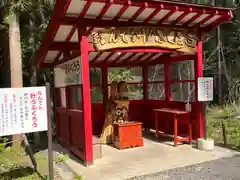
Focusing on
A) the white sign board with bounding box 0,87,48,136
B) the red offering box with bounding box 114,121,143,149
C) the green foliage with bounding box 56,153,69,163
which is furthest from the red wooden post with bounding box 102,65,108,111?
the white sign board with bounding box 0,87,48,136

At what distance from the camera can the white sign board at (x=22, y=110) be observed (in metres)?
4.19

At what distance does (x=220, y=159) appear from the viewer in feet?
19.1

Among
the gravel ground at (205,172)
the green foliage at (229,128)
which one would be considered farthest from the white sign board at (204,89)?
the green foliage at (229,128)

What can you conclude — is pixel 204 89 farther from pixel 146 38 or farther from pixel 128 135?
pixel 128 135

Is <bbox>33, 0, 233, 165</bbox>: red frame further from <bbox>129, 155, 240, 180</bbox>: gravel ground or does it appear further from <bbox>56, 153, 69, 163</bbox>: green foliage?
<bbox>129, 155, 240, 180</bbox>: gravel ground

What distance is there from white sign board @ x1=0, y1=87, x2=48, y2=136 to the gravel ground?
1983 millimetres

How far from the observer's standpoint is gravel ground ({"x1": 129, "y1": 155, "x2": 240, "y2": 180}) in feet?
15.6

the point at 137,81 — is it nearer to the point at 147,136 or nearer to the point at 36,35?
the point at 147,136

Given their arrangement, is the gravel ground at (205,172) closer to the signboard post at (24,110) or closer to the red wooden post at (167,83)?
the signboard post at (24,110)

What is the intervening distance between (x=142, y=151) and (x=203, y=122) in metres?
1.76

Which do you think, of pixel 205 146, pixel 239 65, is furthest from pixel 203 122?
pixel 239 65

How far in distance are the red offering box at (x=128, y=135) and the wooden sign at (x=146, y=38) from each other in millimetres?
2222

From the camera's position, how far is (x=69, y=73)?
6.60m

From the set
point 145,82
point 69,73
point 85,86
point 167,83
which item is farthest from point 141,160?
point 145,82
